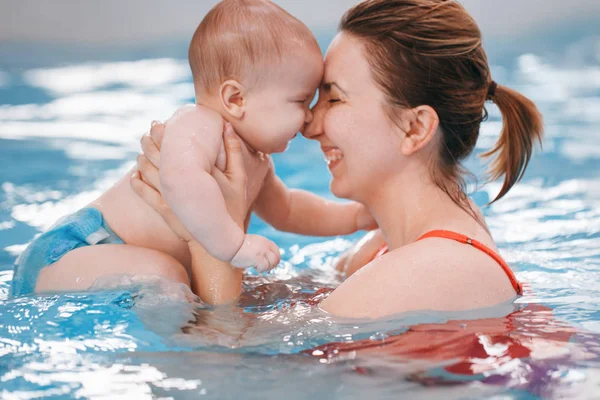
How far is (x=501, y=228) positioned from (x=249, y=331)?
2.01 meters

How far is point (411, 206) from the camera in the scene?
2262mm

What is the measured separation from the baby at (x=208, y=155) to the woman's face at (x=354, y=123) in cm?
6

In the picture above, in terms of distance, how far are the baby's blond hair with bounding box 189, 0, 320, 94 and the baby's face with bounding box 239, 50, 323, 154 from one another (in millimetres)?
32

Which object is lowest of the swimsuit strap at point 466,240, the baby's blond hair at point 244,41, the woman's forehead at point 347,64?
the swimsuit strap at point 466,240

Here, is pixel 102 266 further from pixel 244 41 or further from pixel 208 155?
pixel 244 41

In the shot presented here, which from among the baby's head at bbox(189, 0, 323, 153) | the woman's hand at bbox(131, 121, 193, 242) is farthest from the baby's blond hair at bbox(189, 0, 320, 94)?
the woman's hand at bbox(131, 121, 193, 242)

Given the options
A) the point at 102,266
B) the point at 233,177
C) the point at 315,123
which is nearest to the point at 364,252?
the point at 315,123

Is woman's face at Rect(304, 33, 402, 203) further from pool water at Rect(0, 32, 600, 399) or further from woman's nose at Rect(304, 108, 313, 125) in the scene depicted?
pool water at Rect(0, 32, 600, 399)

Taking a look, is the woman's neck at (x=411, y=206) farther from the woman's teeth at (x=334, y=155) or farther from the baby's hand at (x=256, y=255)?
the baby's hand at (x=256, y=255)

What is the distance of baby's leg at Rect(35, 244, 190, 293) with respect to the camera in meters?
2.15

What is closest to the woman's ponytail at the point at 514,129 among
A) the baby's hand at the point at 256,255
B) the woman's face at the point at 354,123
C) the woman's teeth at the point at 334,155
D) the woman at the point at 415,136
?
the woman at the point at 415,136

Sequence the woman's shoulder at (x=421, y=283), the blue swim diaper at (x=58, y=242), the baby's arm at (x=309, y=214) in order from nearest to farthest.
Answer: the woman's shoulder at (x=421, y=283) → the blue swim diaper at (x=58, y=242) → the baby's arm at (x=309, y=214)

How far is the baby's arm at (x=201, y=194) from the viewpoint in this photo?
6.46 feet

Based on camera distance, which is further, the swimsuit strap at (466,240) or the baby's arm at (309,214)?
the baby's arm at (309,214)
